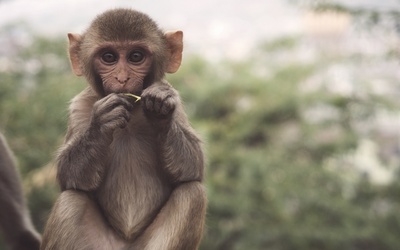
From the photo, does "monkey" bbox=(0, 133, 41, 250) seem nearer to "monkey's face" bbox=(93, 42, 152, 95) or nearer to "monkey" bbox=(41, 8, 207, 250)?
"monkey" bbox=(41, 8, 207, 250)

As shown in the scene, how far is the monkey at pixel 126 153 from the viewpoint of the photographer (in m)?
3.69

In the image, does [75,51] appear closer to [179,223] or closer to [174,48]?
[174,48]

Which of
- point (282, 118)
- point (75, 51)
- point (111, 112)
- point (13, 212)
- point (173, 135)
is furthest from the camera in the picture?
point (282, 118)

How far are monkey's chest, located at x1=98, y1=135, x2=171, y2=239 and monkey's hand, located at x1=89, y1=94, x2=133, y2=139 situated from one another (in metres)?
0.27

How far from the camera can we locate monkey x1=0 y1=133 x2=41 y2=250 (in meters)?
5.32

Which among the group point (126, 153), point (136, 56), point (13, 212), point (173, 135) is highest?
point (136, 56)

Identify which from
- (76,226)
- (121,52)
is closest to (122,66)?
(121,52)

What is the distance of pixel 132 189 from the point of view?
388 centimetres

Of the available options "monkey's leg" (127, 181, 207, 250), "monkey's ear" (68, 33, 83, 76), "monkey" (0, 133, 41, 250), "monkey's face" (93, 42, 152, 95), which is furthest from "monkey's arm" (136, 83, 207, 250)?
"monkey" (0, 133, 41, 250)

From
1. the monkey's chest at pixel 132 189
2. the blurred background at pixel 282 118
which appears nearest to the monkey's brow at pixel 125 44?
the monkey's chest at pixel 132 189

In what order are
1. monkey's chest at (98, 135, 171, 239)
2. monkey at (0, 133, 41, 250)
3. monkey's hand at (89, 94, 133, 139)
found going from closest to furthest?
Result: 1. monkey's hand at (89, 94, 133, 139)
2. monkey's chest at (98, 135, 171, 239)
3. monkey at (0, 133, 41, 250)

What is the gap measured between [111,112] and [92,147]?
0.22m

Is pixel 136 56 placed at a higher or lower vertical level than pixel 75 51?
higher

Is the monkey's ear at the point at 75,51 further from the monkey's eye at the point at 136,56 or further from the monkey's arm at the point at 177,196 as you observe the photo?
the monkey's arm at the point at 177,196
